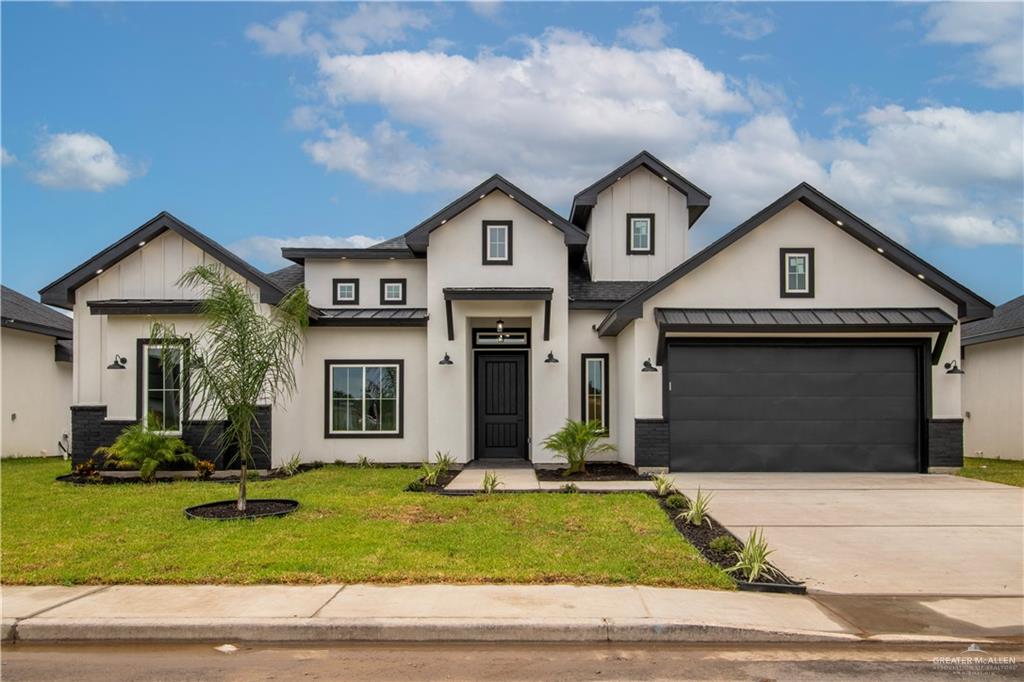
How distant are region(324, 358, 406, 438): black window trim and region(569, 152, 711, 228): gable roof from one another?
609 cm

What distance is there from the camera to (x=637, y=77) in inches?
679

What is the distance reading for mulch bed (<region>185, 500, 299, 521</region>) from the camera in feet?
31.6

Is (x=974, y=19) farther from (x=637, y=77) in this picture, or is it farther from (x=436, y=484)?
(x=436, y=484)

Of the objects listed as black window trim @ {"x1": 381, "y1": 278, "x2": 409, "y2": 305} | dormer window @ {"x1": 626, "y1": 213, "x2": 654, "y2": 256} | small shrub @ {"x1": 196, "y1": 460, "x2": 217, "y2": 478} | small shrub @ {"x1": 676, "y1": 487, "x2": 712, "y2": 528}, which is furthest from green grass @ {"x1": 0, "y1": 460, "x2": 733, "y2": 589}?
dormer window @ {"x1": 626, "y1": 213, "x2": 654, "y2": 256}

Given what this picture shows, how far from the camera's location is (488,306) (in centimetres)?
1638

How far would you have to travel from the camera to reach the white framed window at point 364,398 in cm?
1648

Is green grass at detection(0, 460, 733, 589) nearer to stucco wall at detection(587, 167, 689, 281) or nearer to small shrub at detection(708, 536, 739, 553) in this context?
small shrub at detection(708, 536, 739, 553)

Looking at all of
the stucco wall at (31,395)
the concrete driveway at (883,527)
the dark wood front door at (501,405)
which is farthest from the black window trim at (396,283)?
the stucco wall at (31,395)

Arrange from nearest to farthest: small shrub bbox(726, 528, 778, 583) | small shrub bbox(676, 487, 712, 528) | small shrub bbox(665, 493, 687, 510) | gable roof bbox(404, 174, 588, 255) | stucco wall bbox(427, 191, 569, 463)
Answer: small shrub bbox(726, 528, 778, 583) < small shrub bbox(676, 487, 712, 528) < small shrub bbox(665, 493, 687, 510) < gable roof bbox(404, 174, 588, 255) < stucco wall bbox(427, 191, 569, 463)

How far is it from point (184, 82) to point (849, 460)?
15833 millimetres

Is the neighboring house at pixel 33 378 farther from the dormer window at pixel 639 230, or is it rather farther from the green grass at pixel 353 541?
the dormer window at pixel 639 230

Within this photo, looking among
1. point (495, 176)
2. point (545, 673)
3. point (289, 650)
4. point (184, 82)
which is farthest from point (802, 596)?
point (184, 82)

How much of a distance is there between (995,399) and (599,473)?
471 inches

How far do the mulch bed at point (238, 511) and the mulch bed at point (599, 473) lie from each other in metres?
5.15
